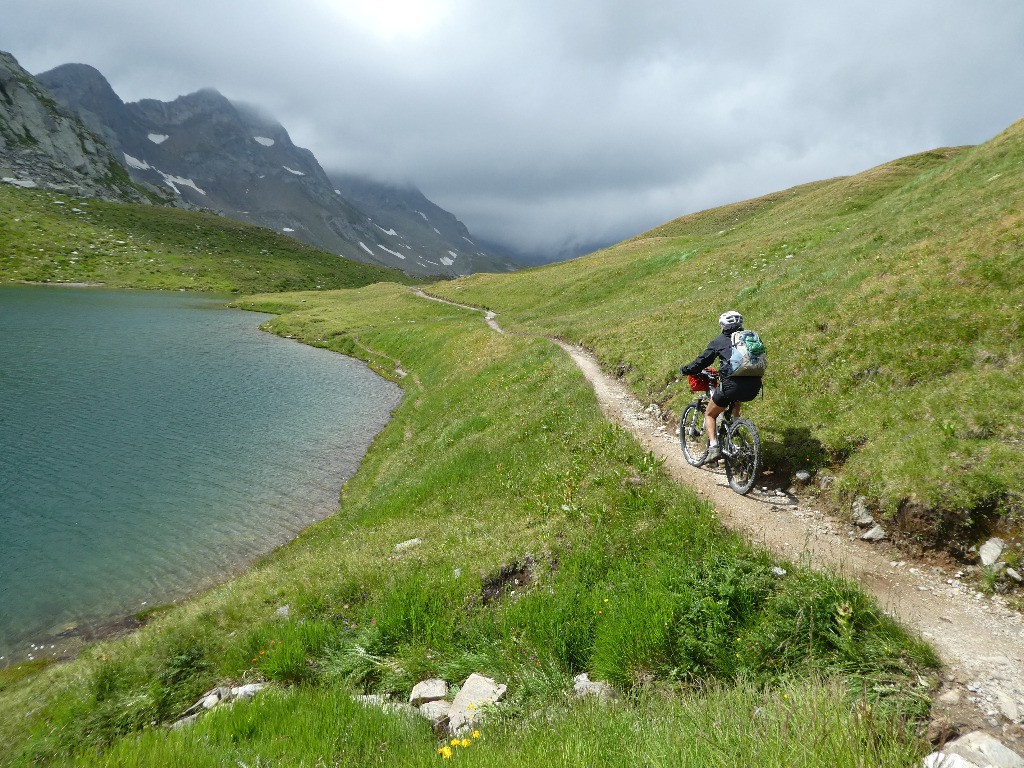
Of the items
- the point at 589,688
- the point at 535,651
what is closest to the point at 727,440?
the point at 535,651

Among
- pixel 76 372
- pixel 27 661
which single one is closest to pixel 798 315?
pixel 27 661

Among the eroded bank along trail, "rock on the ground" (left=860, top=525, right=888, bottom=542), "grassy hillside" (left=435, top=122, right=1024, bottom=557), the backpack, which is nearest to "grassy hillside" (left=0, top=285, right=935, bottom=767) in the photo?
the eroded bank along trail

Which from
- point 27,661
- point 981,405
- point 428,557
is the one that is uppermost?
point 981,405

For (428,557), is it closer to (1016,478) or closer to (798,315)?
(1016,478)

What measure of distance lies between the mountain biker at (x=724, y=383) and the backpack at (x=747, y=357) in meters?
0.22

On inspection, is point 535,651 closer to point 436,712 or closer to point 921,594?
point 436,712

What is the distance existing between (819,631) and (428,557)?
8.53 metres

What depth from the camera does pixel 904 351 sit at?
565 inches

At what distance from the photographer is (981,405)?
10883 mm

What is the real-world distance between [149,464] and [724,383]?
28652mm

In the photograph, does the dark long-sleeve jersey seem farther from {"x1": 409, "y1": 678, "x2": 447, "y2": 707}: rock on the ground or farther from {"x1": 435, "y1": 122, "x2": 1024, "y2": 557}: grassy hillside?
{"x1": 409, "y1": 678, "x2": 447, "y2": 707}: rock on the ground

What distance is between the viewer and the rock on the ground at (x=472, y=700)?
257 inches

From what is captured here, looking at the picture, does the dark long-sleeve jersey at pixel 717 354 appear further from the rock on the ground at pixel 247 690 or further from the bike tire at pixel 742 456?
the rock on the ground at pixel 247 690

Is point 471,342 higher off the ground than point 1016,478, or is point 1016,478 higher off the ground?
point 471,342
